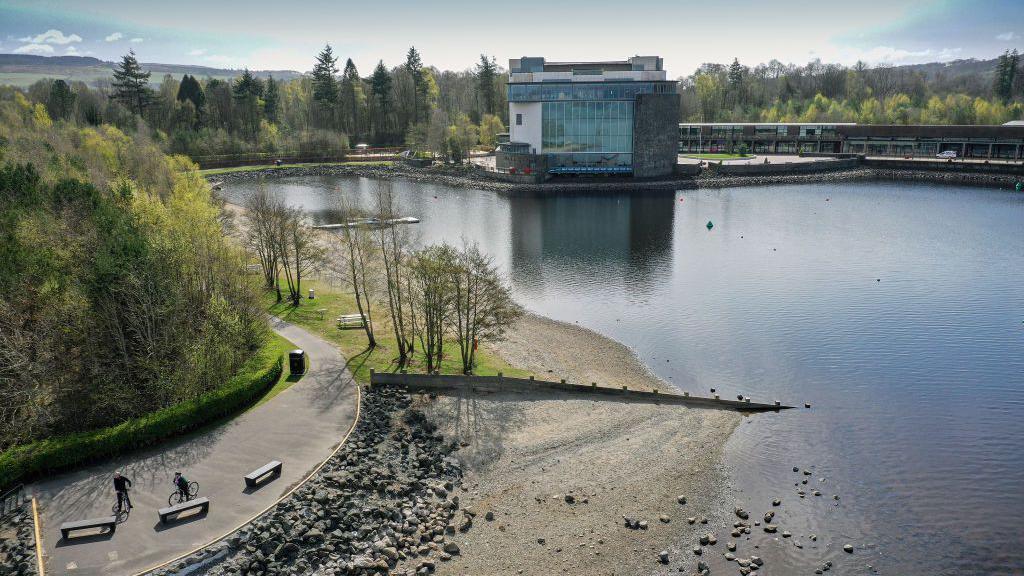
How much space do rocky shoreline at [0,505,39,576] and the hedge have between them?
2.07m

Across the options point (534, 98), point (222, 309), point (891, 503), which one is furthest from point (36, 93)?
point (891, 503)

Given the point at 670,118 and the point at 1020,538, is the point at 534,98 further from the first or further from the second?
the point at 1020,538

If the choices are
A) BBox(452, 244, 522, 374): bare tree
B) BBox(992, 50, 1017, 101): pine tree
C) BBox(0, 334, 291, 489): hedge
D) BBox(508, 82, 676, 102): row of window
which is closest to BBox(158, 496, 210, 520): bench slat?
BBox(0, 334, 291, 489): hedge

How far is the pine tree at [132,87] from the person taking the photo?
125500 mm

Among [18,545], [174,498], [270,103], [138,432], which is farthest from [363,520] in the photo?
[270,103]

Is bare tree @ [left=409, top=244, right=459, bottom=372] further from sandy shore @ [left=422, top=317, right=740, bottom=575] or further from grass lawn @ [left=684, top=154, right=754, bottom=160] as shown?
grass lawn @ [left=684, top=154, right=754, bottom=160]

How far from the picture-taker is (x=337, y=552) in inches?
878

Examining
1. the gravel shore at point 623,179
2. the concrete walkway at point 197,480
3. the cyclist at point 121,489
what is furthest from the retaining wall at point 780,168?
the cyclist at point 121,489

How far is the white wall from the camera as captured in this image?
359 ft

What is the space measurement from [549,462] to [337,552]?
10084 mm

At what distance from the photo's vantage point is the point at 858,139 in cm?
12962

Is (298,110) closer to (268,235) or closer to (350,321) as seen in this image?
(268,235)

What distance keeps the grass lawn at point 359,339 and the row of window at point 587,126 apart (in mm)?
67298

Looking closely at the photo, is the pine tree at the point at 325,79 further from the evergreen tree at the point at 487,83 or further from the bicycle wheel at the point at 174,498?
the bicycle wheel at the point at 174,498
